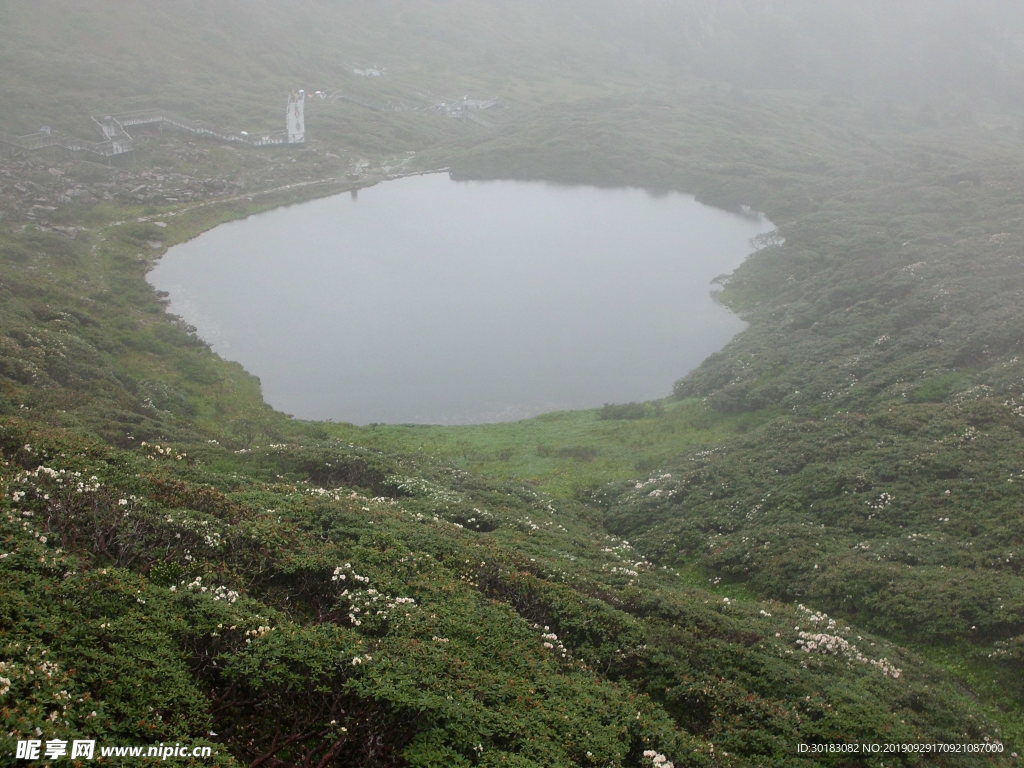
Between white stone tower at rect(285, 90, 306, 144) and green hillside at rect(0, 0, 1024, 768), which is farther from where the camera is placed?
white stone tower at rect(285, 90, 306, 144)

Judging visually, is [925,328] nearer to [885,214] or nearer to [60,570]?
[885,214]

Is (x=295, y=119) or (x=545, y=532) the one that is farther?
(x=295, y=119)

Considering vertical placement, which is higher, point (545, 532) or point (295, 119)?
point (295, 119)

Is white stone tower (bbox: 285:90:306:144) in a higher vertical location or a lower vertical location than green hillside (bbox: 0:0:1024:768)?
higher

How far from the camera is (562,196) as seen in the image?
98312 millimetres

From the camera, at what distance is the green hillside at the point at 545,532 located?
1305 centimetres

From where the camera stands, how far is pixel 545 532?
26781 mm

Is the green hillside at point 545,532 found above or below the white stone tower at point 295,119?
below

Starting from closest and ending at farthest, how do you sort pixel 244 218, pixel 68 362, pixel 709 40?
pixel 68 362 → pixel 244 218 → pixel 709 40

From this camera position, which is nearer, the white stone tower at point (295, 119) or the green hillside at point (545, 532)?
the green hillside at point (545, 532)

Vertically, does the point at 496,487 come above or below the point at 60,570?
below

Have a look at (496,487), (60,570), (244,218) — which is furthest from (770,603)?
(244,218)

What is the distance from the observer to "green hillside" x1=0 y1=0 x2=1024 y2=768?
42.8 ft

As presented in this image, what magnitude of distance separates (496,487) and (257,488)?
12366mm
